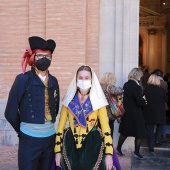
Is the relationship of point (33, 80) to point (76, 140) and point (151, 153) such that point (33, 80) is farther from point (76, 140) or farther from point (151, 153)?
point (151, 153)

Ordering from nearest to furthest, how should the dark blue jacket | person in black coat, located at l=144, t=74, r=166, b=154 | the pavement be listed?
the dark blue jacket, the pavement, person in black coat, located at l=144, t=74, r=166, b=154

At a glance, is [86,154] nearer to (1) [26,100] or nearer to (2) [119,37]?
(1) [26,100]

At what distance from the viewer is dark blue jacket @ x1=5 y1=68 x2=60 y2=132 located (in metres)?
3.51

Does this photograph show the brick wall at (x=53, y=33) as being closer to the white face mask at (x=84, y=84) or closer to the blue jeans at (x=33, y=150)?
the white face mask at (x=84, y=84)

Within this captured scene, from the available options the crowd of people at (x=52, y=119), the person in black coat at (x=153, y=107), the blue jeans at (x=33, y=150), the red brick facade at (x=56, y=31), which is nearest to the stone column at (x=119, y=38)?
the red brick facade at (x=56, y=31)

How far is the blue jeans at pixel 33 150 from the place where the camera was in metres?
3.52

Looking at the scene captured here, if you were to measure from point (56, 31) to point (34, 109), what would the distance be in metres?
4.29

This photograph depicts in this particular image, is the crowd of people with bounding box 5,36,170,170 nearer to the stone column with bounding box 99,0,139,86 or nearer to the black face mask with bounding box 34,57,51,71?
the black face mask with bounding box 34,57,51,71

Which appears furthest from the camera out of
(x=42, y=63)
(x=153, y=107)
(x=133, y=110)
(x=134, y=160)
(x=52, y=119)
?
(x=153, y=107)

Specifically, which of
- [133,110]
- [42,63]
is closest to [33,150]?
[42,63]

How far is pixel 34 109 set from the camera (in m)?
3.53

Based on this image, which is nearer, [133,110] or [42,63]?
[42,63]

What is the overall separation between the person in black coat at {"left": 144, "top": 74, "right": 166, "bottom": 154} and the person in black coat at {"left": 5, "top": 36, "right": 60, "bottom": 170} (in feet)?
13.6

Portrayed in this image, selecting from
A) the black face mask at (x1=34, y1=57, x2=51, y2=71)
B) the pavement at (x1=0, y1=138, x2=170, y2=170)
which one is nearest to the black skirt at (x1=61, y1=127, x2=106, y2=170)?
the black face mask at (x1=34, y1=57, x2=51, y2=71)
